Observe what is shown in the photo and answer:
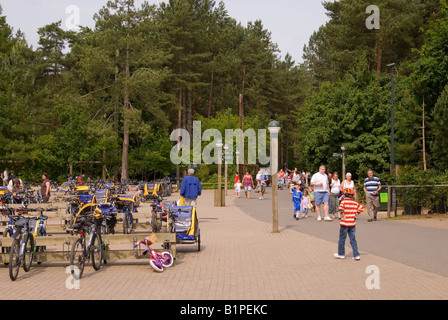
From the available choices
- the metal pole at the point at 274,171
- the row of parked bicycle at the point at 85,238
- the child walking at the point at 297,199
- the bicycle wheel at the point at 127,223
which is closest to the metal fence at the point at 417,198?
the child walking at the point at 297,199

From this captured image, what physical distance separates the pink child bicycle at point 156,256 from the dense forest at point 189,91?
16.3 m

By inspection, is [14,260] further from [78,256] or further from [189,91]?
[189,91]

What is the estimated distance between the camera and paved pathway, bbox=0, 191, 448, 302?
8656 mm

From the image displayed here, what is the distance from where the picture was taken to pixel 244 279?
32.6ft

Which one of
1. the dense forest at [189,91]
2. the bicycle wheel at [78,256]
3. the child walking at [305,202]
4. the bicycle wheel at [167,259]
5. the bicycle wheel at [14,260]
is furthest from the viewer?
the dense forest at [189,91]

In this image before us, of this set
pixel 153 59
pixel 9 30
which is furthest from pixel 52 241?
pixel 9 30

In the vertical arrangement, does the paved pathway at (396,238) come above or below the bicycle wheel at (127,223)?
below

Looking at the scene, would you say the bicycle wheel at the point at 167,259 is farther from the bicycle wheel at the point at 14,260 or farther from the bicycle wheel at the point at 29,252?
the bicycle wheel at the point at 14,260

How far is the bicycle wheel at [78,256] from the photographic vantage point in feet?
33.6

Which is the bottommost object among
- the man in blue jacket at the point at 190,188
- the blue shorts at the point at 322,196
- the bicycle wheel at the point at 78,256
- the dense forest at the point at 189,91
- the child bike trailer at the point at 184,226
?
the bicycle wheel at the point at 78,256

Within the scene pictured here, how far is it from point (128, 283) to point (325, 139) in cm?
3092

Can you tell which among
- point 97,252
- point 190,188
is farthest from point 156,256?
point 190,188

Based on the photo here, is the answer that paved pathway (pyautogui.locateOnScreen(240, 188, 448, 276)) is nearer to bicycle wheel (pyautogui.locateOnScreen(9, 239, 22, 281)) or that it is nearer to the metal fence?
the metal fence
